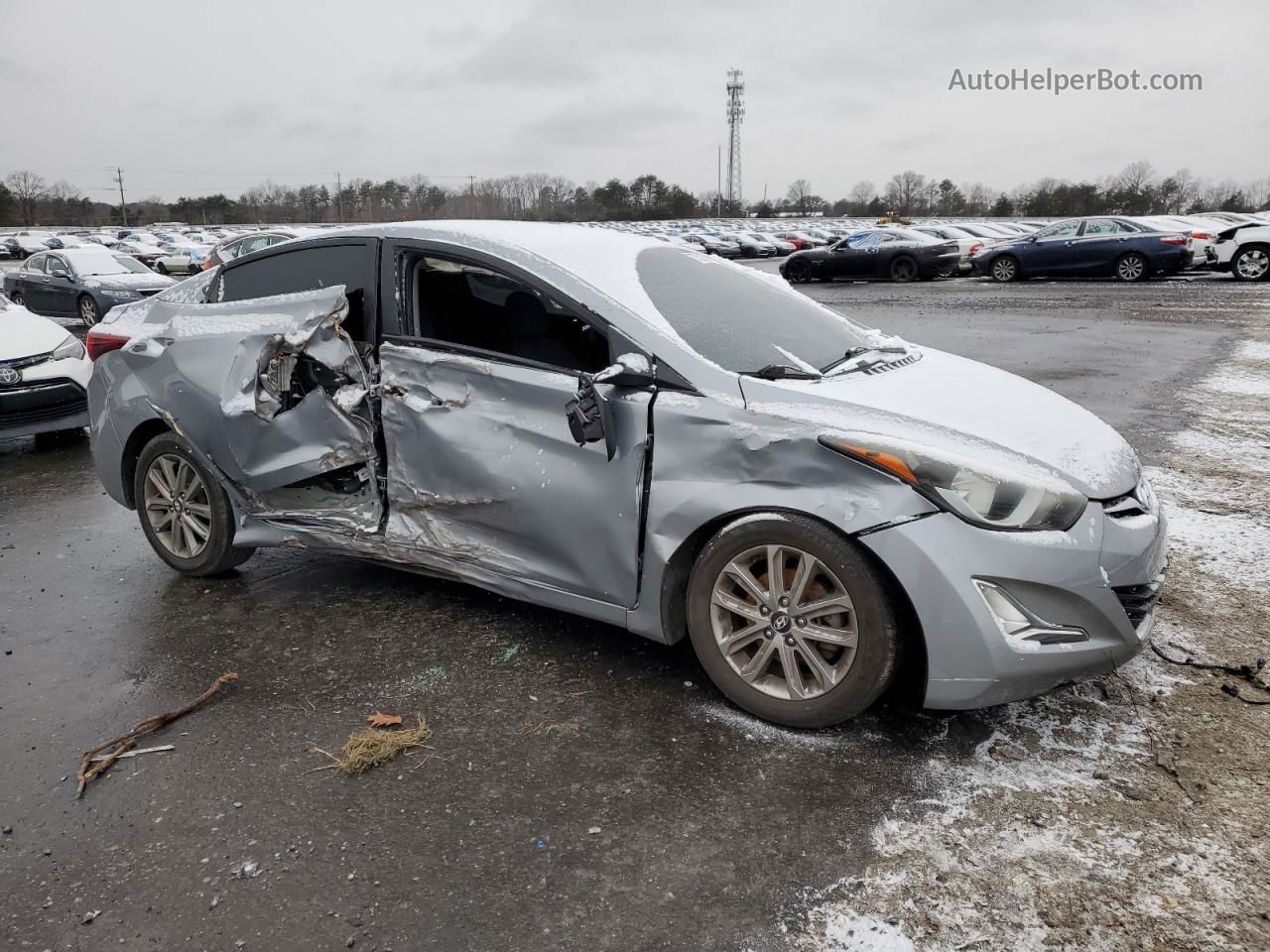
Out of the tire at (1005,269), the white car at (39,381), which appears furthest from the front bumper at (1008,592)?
the tire at (1005,269)

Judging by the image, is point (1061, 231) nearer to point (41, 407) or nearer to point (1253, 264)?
point (1253, 264)

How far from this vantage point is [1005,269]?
73.3ft

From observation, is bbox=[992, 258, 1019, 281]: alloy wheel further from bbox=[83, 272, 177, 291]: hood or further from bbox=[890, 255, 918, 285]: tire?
bbox=[83, 272, 177, 291]: hood

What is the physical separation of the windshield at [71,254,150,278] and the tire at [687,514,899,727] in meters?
16.8

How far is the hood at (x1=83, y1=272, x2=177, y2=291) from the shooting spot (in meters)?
15.9

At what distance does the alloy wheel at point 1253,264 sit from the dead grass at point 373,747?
22084 mm

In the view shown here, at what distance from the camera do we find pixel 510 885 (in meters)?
2.38

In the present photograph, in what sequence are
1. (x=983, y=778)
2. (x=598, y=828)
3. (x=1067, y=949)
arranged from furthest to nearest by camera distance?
(x=983, y=778)
(x=598, y=828)
(x=1067, y=949)

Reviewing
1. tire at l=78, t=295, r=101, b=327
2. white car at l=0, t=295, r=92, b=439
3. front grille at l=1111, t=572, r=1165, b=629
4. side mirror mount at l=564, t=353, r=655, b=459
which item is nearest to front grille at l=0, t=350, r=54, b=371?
white car at l=0, t=295, r=92, b=439

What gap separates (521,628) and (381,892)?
1.56 meters

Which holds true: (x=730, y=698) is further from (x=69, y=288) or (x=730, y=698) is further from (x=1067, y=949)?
(x=69, y=288)

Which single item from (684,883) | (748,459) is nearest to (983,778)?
(684,883)

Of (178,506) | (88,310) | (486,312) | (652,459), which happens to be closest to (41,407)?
(178,506)

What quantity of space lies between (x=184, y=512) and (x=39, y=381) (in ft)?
12.8
